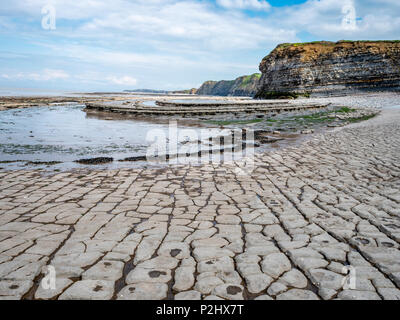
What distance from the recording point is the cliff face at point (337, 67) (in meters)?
54.1

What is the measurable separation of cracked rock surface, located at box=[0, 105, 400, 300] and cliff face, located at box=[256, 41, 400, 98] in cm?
5753

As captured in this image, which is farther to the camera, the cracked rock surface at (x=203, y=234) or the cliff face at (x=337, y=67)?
the cliff face at (x=337, y=67)

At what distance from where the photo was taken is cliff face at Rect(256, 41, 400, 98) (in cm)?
5409

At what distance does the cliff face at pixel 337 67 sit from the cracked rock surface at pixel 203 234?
57533mm

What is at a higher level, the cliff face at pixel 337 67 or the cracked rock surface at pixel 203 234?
→ the cliff face at pixel 337 67

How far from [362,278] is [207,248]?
161cm

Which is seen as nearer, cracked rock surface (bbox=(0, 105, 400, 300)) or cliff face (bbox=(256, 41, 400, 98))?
cracked rock surface (bbox=(0, 105, 400, 300))

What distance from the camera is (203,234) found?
364cm

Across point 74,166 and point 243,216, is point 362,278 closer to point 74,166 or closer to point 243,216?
point 243,216

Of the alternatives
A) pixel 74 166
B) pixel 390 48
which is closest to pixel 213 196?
pixel 74 166

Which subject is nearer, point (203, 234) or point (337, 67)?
point (203, 234)

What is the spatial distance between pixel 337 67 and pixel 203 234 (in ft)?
208

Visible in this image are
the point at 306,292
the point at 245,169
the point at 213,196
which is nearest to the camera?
the point at 306,292
